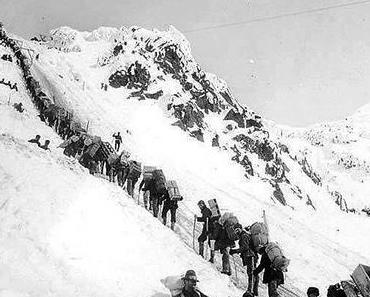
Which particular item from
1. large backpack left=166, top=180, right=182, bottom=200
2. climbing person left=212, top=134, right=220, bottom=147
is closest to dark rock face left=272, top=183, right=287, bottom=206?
climbing person left=212, top=134, right=220, bottom=147

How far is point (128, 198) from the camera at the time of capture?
43.5 feet

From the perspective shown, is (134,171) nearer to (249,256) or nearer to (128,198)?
(128,198)

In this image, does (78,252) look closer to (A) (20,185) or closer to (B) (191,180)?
(A) (20,185)

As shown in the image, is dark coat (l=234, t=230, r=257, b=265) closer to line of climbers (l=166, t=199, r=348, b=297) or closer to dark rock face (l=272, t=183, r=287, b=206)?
line of climbers (l=166, t=199, r=348, b=297)

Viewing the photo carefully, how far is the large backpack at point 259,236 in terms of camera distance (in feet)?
32.7

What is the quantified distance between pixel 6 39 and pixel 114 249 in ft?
151

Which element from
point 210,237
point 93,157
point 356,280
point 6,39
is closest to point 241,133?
point 6,39

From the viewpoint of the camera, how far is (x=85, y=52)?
8169cm

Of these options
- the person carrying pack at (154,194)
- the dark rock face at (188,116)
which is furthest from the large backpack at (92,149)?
the dark rock face at (188,116)

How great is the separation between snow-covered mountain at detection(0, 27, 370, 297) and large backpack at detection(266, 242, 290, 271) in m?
1.33

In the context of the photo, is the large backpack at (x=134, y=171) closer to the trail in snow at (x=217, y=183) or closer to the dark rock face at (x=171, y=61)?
the trail in snow at (x=217, y=183)

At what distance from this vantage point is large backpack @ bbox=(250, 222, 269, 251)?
996cm

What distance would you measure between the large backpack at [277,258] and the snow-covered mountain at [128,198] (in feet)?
4.36

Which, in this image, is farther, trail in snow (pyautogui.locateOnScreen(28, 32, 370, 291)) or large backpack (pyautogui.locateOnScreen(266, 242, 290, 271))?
trail in snow (pyautogui.locateOnScreen(28, 32, 370, 291))
